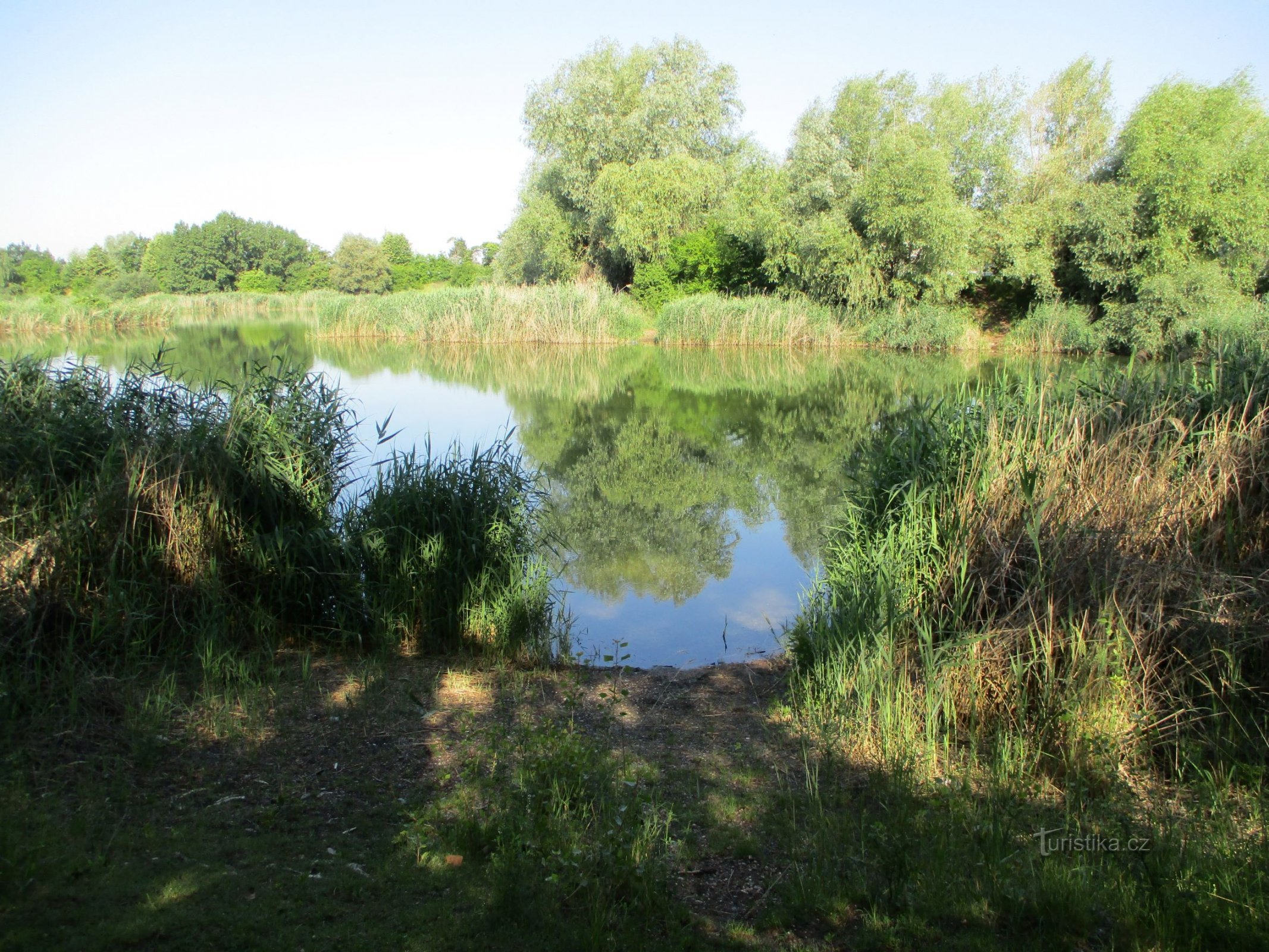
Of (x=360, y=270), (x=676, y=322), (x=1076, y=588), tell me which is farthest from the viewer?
(x=360, y=270)

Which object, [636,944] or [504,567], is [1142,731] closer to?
[636,944]

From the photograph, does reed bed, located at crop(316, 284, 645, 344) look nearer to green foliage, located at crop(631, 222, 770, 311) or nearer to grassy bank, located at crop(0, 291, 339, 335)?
green foliage, located at crop(631, 222, 770, 311)

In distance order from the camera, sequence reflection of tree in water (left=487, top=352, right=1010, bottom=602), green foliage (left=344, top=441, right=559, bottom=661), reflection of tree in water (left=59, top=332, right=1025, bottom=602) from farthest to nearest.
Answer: reflection of tree in water (left=59, top=332, right=1025, bottom=602) → reflection of tree in water (left=487, top=352, right=1010, bottom=602) → green foliage (left=344, top=441, right=559, bottom=661)

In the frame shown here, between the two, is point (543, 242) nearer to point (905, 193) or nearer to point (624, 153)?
point (624, 153)

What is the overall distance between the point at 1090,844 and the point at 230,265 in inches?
3088

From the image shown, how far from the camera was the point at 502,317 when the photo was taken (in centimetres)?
3128

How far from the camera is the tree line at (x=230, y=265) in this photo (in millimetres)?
63375

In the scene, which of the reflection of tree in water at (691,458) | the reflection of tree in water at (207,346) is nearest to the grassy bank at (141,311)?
the reflection of tree in water at (207,346)

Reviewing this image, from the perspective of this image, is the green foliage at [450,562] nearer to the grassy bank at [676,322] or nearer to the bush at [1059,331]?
the grassy bank at [676,322]

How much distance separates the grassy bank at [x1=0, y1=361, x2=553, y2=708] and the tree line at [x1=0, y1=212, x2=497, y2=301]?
54.9 metres

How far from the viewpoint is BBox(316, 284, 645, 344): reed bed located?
31.3 metres

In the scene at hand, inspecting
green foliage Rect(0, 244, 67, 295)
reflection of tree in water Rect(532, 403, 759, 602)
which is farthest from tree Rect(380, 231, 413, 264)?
reflection of tree in water Rect(532, 403, 759, 602)

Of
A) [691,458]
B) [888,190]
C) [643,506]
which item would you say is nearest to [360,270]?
[888,190]

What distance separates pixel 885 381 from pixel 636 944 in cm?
1954
